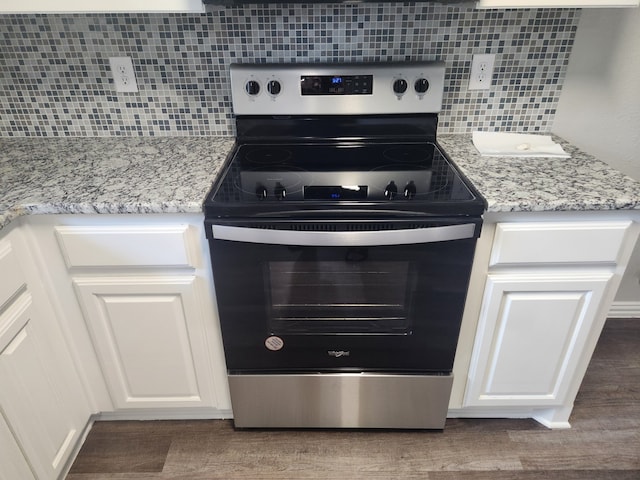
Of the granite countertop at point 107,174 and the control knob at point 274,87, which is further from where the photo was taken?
the control knob at point 274,87

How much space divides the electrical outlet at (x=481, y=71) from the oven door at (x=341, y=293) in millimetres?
693

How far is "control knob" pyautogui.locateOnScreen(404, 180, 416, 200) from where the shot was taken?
1.18 meters

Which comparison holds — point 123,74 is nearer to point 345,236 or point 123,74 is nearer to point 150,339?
point 150,339

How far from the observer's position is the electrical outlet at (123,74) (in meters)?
1.52

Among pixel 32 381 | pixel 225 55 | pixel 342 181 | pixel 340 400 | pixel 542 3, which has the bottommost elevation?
pixel 340 400

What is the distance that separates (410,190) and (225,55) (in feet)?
2.71

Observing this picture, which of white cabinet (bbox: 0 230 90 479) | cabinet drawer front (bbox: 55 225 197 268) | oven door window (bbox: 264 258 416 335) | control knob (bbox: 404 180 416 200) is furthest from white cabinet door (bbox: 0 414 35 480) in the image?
control knob (bbox: 404 180 416 200)

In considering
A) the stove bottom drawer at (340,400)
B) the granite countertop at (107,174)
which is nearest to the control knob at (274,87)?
the granite countertop at (107,174)

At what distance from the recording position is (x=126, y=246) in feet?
3.89

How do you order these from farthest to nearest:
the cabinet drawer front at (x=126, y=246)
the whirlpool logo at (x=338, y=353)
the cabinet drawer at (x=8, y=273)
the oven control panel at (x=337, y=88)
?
the oven control panel at (x=337, y=88) → the whirlpool logo at (x=338, y=353) → the cabinet drawer front at (x=126, y=246) → the cabinet drawer at (x=8, y=273)

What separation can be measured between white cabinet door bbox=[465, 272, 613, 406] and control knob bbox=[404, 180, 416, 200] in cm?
34

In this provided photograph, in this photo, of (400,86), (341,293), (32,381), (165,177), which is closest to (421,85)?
(400,86)

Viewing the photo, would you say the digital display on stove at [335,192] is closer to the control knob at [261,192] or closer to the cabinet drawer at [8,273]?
the control knob at [261,192]

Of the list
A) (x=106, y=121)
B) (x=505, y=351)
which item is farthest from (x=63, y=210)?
(x=505, y=351)
